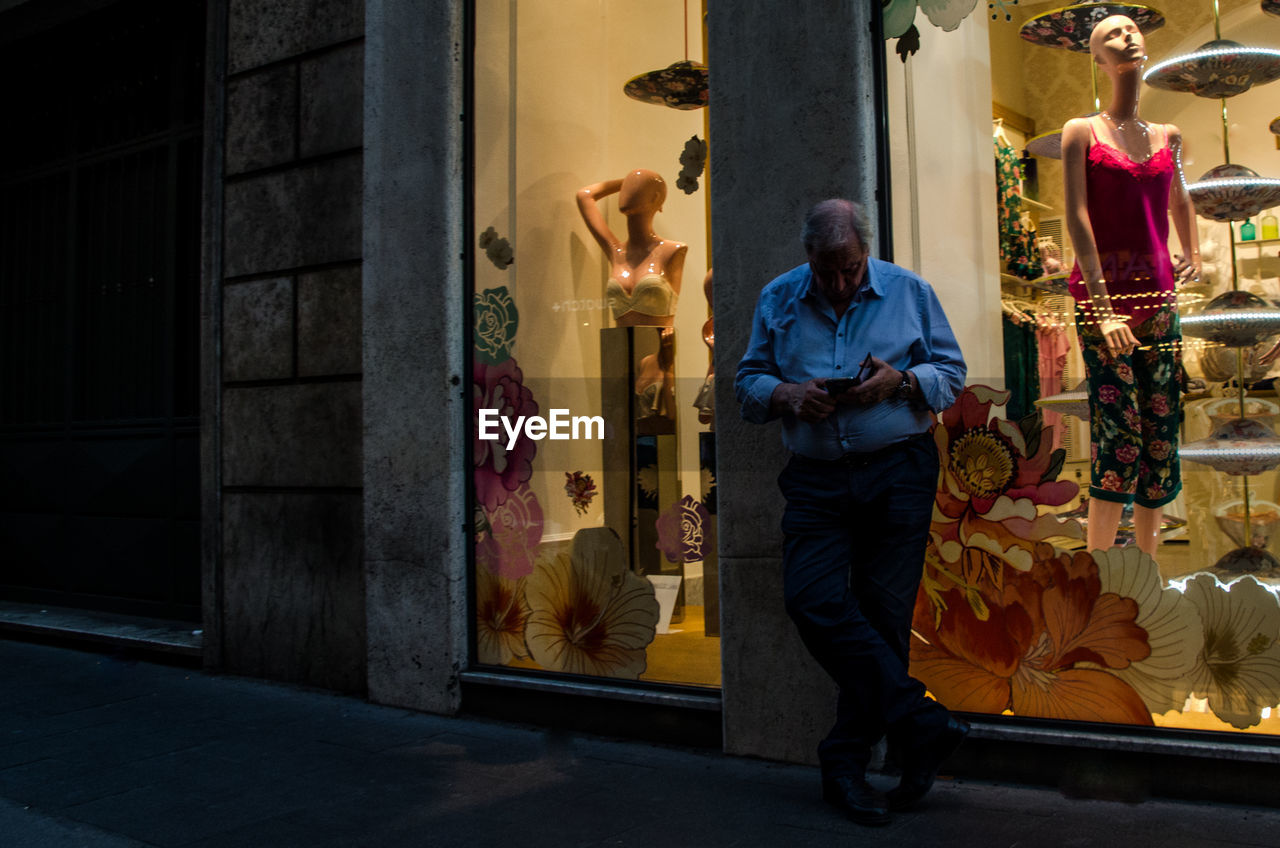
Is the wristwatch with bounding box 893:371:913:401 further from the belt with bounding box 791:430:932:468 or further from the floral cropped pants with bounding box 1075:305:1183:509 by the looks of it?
the floral cropped pants with bounding box 1075:305:1183:509

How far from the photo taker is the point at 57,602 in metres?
7.93

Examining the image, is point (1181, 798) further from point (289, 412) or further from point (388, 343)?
point (289, 412)

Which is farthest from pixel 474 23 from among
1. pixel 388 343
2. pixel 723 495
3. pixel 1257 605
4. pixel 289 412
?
pixel 1257 605

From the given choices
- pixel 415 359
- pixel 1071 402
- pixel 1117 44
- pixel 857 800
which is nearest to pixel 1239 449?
pixel 1071 402

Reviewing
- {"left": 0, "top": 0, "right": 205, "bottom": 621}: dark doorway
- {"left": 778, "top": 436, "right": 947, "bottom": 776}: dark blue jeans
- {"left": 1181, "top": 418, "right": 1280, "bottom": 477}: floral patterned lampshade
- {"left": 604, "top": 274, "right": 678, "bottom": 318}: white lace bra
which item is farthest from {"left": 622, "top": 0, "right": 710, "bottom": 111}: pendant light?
{"left": 0, "top": 0, "right": 205, "bottom": 621}: dark doorway

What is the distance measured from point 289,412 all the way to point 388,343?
0.90 m

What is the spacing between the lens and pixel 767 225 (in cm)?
425

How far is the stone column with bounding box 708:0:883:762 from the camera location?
13.5 feet

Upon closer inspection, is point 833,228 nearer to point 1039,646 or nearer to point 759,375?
point 759,375

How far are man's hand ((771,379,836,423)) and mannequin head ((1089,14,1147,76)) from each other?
172 cm

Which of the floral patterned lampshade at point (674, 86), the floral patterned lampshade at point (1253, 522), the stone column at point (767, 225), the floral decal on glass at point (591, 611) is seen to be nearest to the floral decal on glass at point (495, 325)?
the floral decal on glass at point (591, 611)

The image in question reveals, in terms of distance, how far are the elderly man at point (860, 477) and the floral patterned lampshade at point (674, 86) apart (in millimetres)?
1634

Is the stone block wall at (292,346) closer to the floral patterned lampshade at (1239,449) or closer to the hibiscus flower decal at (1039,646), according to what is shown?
the hibiscus flower decal at (1039,646)

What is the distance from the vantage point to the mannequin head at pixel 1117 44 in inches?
153
